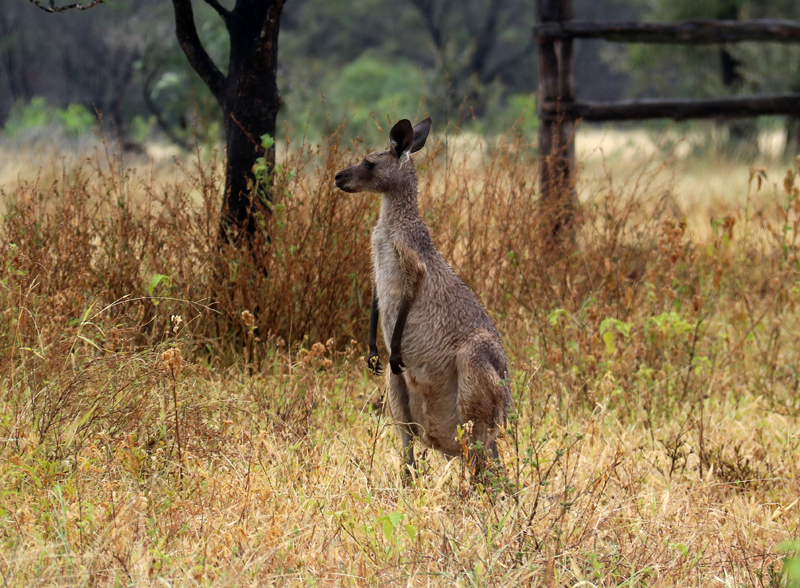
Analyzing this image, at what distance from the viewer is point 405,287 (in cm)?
337

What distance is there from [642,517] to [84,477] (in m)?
Result: 2.10

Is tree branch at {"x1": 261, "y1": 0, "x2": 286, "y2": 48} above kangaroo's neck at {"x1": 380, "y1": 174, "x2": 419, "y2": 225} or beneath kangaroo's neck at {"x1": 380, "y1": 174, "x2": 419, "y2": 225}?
above

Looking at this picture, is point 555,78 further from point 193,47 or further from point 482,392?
point 482,392

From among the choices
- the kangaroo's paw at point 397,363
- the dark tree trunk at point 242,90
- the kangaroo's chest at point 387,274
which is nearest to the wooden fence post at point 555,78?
the dark tree trunk at point 242,90

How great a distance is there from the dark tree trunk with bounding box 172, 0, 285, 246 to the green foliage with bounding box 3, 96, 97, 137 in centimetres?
1200

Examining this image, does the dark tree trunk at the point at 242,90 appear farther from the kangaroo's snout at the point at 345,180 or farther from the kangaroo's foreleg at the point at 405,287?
the kangaroo's foreleg at the point at 405,287

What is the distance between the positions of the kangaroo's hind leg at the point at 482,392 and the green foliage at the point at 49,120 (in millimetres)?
14236

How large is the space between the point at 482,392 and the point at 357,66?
19.8 meters

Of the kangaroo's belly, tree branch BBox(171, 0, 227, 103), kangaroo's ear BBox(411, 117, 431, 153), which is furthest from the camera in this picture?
tree branch BBox(171, 0, 227, 103)

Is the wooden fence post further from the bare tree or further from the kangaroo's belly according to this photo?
the kangaroo's belly

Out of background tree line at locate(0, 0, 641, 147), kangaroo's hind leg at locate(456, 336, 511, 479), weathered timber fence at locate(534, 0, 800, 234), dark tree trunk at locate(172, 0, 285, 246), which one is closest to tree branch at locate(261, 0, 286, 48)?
dark tree trunk at locate(172, 0, 285, 246)

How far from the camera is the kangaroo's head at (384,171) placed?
349cm

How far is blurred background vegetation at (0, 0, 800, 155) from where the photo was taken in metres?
16.7

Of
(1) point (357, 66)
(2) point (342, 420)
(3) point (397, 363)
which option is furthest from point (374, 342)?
(1) point (357, 66)
